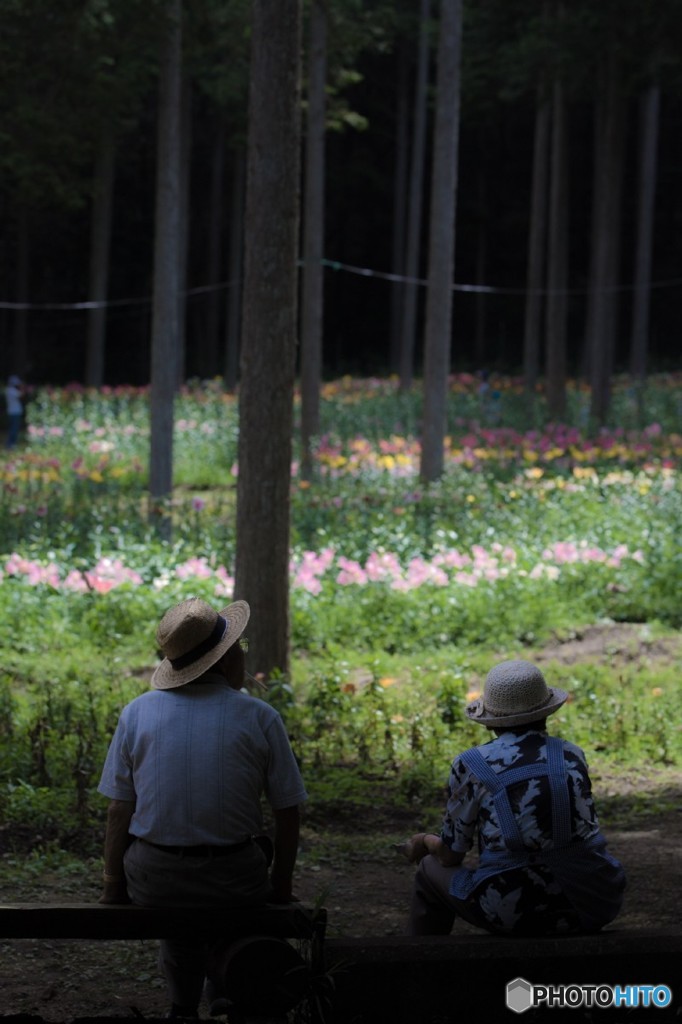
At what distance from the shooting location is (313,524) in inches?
535

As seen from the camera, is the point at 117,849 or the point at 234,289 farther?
the point at 234,289

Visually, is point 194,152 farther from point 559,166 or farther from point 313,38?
point 313,38

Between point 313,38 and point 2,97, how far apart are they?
5.20 m

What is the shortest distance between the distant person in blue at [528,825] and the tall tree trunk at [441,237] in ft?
40.7

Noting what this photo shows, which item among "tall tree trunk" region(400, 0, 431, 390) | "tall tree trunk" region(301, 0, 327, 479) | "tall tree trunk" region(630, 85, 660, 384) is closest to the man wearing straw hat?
"tall tree trunk" region(301, 0, 327, 479)

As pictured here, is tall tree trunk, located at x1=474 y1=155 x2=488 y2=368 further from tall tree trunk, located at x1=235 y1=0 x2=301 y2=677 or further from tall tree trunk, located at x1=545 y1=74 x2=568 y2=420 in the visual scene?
tall tree trunk, located at x1=235 y1=0 x2=301 y2=677

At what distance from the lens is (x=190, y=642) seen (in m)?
4.02

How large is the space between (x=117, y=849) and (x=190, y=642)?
2.13 feet

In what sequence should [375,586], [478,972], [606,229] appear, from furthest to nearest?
[606,229]
[375,586]
[478,972]

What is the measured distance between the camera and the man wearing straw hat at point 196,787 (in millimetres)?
3955

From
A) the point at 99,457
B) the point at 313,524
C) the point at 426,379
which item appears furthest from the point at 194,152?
the point at 313,524

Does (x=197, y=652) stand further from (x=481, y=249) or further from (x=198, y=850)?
(x=481, y=249)

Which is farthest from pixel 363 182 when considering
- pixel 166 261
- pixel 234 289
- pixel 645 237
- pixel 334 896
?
pixel 334 896

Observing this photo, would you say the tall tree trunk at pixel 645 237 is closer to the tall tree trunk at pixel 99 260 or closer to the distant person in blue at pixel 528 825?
the tall tree trunk at pixel 99 260
